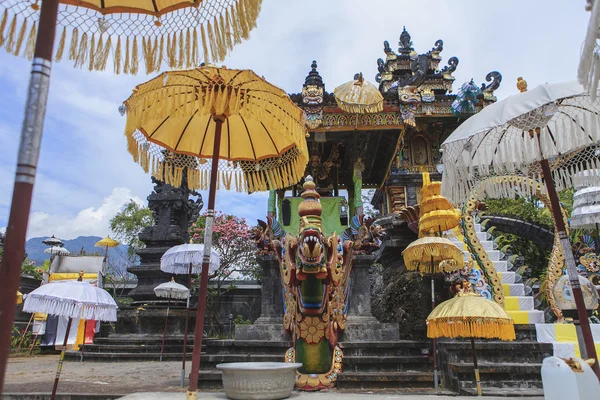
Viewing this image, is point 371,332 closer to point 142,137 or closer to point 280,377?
point 280,377

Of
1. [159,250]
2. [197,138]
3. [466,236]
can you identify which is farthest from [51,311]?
[159,250]

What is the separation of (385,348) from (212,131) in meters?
4.12

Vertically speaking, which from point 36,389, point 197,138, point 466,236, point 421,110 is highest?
point 421,110

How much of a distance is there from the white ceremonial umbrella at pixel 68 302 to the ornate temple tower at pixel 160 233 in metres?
7.42

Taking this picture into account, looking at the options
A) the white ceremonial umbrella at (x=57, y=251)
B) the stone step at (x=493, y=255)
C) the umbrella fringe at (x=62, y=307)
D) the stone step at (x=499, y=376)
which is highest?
the white ceremonial umbrella at (x=57, y=251)

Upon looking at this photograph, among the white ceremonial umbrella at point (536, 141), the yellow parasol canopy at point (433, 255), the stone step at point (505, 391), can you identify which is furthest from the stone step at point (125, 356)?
the white ceremonial umbrella at point (536, 141)

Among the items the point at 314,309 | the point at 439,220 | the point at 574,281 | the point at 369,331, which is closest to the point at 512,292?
the point at 439,220

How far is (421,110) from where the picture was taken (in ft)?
46.0

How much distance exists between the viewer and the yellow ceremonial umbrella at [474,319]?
4.22 metres

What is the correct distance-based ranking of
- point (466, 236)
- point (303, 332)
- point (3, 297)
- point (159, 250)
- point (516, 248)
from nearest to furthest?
point (3, 297)
point (303, 332)
point (466, 236)
point (159, 250)
point (516, 248)

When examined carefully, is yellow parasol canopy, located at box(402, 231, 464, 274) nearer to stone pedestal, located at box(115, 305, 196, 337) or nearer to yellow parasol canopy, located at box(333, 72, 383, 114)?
yellow parasol canopy, located at box(333, 72, 383, 114)

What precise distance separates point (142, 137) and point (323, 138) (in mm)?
6318

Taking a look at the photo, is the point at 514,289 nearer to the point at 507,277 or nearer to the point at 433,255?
the point at 507,277

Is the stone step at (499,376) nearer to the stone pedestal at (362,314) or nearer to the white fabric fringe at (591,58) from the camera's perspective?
the stone pedestal at (362,314)
